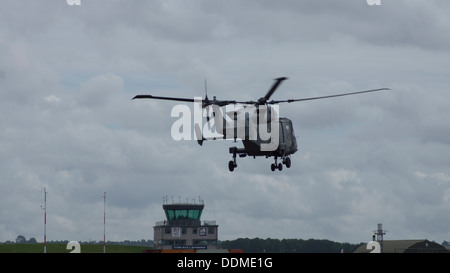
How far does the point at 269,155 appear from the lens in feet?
294

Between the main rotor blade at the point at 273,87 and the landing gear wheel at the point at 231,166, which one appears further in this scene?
the landing gear wheel at the point at 231,166

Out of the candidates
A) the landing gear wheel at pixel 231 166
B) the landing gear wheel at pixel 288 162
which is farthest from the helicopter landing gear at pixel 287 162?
the landing gear wheel at pixel 231 166

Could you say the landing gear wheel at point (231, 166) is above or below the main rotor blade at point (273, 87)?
below

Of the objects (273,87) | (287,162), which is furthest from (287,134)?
(273,87)

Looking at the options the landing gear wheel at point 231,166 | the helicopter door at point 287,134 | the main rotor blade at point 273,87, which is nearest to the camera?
the main rotor blade at point 273,87

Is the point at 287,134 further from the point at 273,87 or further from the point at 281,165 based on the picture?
the point at 273,87

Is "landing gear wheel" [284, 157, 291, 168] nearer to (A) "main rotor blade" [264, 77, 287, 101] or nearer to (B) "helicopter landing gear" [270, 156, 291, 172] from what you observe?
(B) "helicopter landing gear" [270, 156, 291, 172]

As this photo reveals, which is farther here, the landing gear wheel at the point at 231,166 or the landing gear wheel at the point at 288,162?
the landing gear wheel at the point at 288,162

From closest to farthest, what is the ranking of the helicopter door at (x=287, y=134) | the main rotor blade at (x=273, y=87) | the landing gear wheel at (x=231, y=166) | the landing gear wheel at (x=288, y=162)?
the main rotor blade at (x=273, y=87), the landing gear wheel at (x=231, y=166), the landing gear wheel at (x=288, y=162), the helicopter door at (x=287, y=134)

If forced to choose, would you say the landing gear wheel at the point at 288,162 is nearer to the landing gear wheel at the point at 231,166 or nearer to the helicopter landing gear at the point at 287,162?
the helicopter landing gear at the point at 287,162

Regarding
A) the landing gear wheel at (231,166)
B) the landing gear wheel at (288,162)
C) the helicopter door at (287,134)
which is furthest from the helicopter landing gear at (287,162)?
the landing gear wheel at (231,166)

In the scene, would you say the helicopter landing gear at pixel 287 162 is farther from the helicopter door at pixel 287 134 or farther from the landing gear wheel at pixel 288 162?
the helicopter door at pixel 287 134
